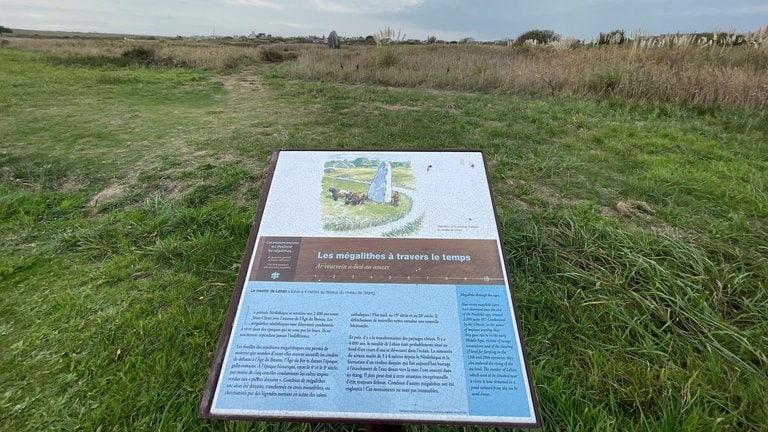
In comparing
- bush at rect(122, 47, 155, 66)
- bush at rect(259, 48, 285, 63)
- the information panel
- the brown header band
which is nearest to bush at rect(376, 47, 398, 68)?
bush at rect(259, 48, 285, 63)

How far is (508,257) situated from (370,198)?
119cm

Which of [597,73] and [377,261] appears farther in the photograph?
[597,73]

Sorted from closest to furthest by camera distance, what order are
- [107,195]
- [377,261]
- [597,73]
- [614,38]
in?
[377,261] → [107,195] → [597,73] → [614,38]

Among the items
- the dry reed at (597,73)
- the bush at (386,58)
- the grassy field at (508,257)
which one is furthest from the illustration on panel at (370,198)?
the bush at (386,58)

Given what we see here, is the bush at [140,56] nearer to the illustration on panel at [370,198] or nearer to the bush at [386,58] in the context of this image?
the bush at [386,58]

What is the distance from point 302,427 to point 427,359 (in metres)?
0.68

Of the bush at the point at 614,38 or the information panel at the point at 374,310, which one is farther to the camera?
the bush at the point at 614,38

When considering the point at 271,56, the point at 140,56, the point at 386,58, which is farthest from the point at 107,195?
the point at 271,56

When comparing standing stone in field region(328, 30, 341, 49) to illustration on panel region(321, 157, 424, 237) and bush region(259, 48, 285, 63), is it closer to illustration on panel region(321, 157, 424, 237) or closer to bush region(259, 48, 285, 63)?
bush region(259, 48, 285, 63)

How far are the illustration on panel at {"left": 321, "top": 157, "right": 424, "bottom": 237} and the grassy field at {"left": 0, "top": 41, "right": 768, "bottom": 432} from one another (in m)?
0.84

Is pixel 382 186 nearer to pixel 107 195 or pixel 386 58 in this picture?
pixel 107 195

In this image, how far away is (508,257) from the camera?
2600 millimetres

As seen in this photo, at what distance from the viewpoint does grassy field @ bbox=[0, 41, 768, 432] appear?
1724 millimetres

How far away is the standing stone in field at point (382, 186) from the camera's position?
1878 mm
